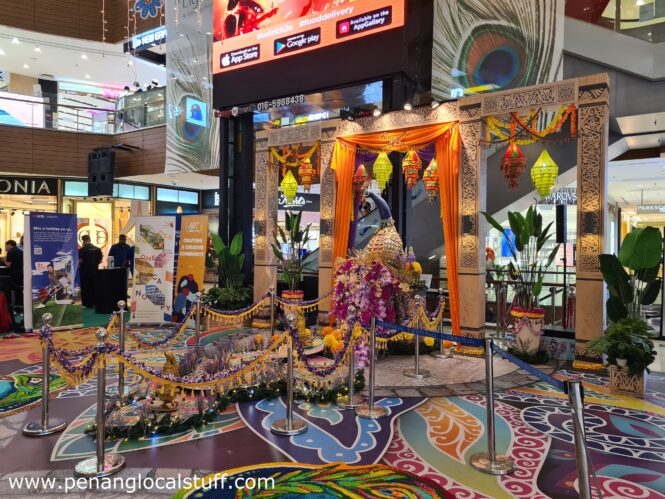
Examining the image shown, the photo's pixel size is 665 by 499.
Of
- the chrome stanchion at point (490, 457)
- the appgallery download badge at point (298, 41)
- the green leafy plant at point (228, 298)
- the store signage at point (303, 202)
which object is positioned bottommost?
the chrome stanchion at point (490, 457)

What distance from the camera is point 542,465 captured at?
11.1 feet

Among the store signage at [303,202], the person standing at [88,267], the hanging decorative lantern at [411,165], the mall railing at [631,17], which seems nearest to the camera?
the hanging decorative lantern at [411,165]

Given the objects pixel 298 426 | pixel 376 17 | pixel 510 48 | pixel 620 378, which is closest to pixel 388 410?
pixel 298 426

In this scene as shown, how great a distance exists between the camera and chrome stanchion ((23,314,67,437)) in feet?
12.4

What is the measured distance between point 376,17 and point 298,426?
6.57 metres

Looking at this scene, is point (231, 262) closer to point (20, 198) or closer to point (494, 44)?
point (494, 44)

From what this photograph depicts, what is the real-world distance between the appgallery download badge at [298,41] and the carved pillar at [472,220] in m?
3.08

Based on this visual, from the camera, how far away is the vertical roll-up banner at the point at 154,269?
8.70 meters

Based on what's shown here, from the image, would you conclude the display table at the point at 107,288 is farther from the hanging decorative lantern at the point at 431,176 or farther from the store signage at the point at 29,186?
the store signage at the point at 29,186

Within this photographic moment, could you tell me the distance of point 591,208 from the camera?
6.03 m

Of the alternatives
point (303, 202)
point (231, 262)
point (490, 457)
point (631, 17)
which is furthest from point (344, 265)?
point (303, 202)

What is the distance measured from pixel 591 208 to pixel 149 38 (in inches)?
526

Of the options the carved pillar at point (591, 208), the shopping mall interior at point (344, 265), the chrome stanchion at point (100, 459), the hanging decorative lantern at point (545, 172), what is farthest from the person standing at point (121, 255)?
the carved pillar at point (591, 208)

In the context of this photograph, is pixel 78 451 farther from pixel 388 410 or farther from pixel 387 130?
pixel 387 130
